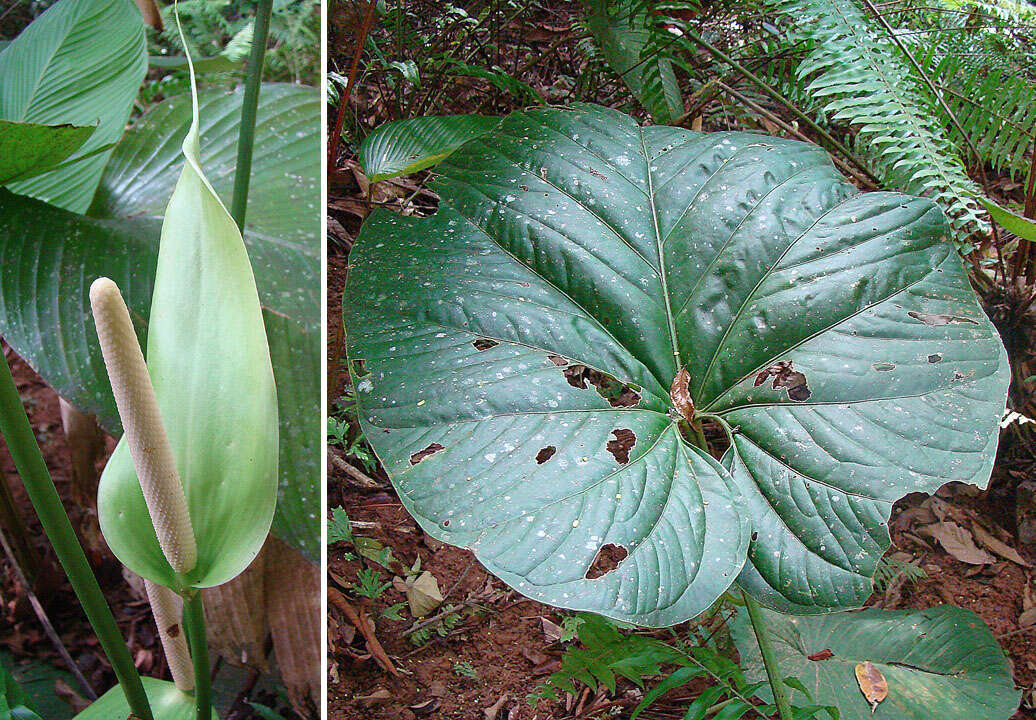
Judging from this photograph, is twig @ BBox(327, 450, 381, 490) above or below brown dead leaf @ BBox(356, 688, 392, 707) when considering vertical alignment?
above

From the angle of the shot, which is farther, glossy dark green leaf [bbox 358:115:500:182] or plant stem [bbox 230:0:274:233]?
glossy dark green leaf [bbox 358:115:500:182]

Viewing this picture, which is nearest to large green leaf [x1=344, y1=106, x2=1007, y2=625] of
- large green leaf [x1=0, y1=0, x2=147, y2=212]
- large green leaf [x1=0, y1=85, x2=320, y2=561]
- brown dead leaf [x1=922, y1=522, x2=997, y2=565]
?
large green leaf [x1=0, y1=85, x2=320, y2=561]

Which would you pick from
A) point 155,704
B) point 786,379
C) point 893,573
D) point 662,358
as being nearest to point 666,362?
point 662,358

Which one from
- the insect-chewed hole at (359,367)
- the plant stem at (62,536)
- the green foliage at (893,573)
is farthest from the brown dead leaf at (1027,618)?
the plant stem at (62,536)

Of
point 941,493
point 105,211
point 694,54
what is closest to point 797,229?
point 694,54

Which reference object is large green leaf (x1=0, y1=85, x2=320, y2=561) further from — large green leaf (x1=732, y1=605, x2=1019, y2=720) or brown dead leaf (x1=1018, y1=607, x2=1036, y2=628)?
brown dead leaf (x1=1018, y1=607, x2=1036, y2=628)

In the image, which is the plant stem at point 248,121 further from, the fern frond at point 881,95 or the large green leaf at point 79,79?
the fern frond at point 881,95

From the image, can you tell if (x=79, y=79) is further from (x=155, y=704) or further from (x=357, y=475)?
(x=357, y=475)
